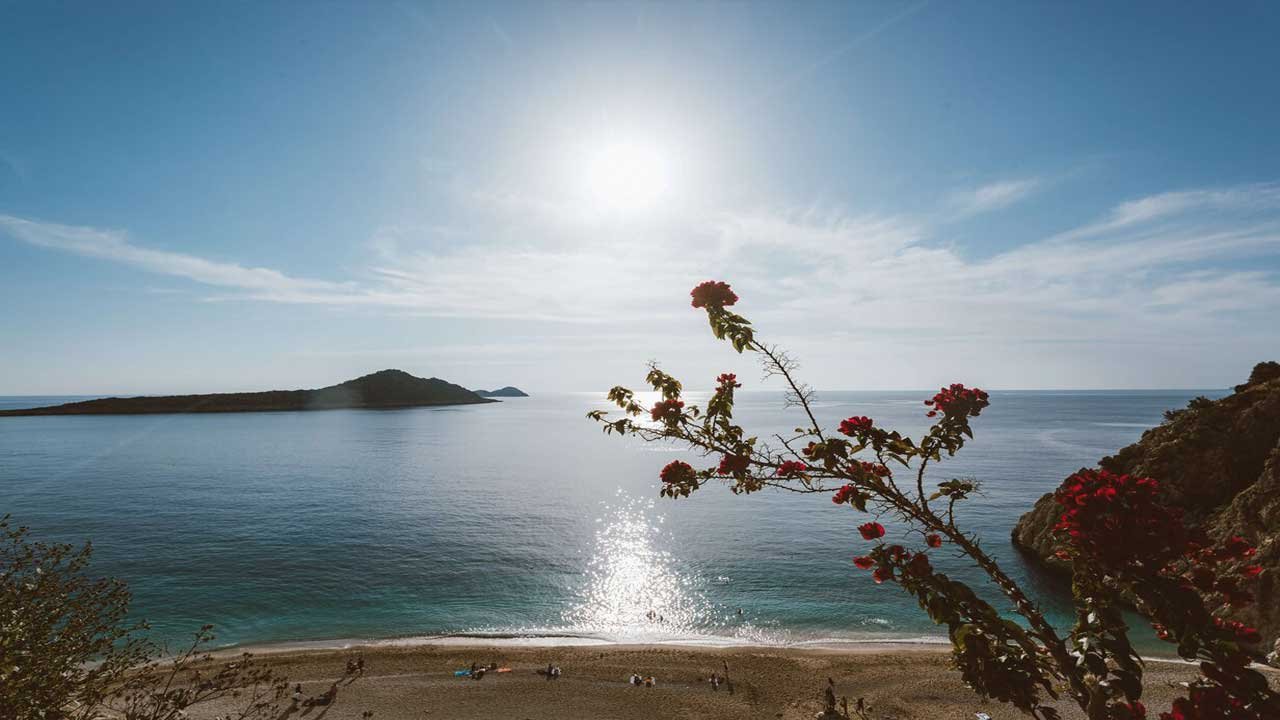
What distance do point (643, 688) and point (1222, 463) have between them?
134 ft

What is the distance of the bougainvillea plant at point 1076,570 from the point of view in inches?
180

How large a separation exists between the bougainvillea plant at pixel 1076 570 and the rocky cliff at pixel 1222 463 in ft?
103

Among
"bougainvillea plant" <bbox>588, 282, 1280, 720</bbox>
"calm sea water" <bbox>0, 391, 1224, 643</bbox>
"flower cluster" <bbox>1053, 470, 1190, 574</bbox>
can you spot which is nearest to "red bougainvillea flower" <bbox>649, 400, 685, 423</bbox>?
"bougainvillea plant" <bbox>588, 282, 1280, 720</bbox>

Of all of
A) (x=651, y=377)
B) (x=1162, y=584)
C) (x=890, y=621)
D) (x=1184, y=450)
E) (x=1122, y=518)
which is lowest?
(x=890, y=621)

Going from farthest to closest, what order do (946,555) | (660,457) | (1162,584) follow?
(660,457)
(946,555)
(1162,584)

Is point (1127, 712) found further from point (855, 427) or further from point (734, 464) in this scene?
point (734, 464)

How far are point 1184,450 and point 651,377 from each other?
48813mm

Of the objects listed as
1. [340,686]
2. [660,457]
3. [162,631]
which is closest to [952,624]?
[340,686]

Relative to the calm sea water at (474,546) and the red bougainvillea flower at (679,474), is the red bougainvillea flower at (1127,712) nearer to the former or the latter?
the red bougainvillea flower at (679,474)

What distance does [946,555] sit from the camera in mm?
43250

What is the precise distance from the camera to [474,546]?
46.8 m

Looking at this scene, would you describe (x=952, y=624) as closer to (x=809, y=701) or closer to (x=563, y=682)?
(x=809, y=701)

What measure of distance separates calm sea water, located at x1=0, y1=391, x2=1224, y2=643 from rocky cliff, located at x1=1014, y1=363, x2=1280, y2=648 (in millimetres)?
9979

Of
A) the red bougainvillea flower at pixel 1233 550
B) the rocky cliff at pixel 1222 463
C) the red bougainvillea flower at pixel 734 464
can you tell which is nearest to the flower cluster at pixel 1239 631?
the red bougainvillea flower at pixel 1233 550
